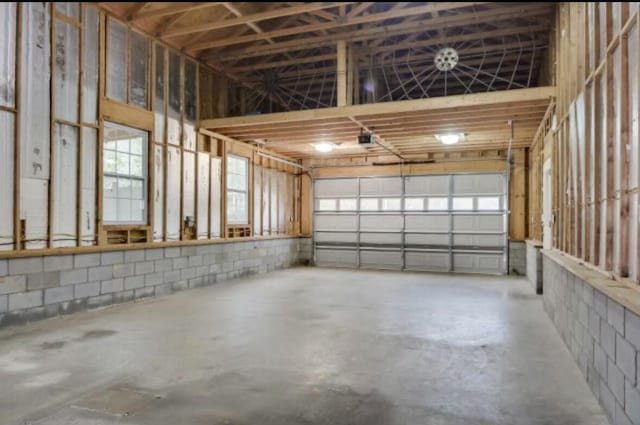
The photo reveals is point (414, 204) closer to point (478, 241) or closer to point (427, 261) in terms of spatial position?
point (427, 261)

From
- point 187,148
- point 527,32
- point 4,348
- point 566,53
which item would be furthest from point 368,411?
point 527,32

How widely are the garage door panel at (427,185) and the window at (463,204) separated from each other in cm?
32

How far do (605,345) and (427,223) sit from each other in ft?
27.1

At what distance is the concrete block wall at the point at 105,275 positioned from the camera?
506cm

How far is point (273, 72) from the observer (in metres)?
9.42

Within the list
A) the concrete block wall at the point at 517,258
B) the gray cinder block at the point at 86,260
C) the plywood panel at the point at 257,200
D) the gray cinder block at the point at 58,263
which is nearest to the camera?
the gray cinder block at the point at 58,263

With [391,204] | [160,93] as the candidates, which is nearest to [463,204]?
[391,204]

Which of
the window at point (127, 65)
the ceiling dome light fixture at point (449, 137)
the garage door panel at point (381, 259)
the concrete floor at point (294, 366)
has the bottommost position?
the concrete floor at point (294, 366)

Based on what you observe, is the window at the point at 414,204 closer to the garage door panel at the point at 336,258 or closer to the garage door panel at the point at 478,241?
the garage door panel at the point at 478,241

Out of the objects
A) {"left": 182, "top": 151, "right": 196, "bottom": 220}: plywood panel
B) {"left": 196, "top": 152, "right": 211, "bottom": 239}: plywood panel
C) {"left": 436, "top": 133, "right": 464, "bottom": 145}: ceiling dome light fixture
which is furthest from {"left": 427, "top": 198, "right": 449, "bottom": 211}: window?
{"left": 182, "top": 151, "right": 196, "bottom": 220}: plywood panel

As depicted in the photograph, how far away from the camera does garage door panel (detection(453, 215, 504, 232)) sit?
1048 centimetres

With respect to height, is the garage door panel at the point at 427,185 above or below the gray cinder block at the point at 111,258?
above

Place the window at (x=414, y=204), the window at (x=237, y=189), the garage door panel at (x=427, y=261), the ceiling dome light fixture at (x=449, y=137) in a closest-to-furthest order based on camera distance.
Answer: the ceiling dome light fixture at (x=449, y=137)
the window at (x=237, y=189)
the garage door panel at (x=427, y=261)
the window at (x=414, y=204)

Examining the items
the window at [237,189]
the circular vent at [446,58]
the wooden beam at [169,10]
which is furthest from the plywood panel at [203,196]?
the circular vent at [446,58]
